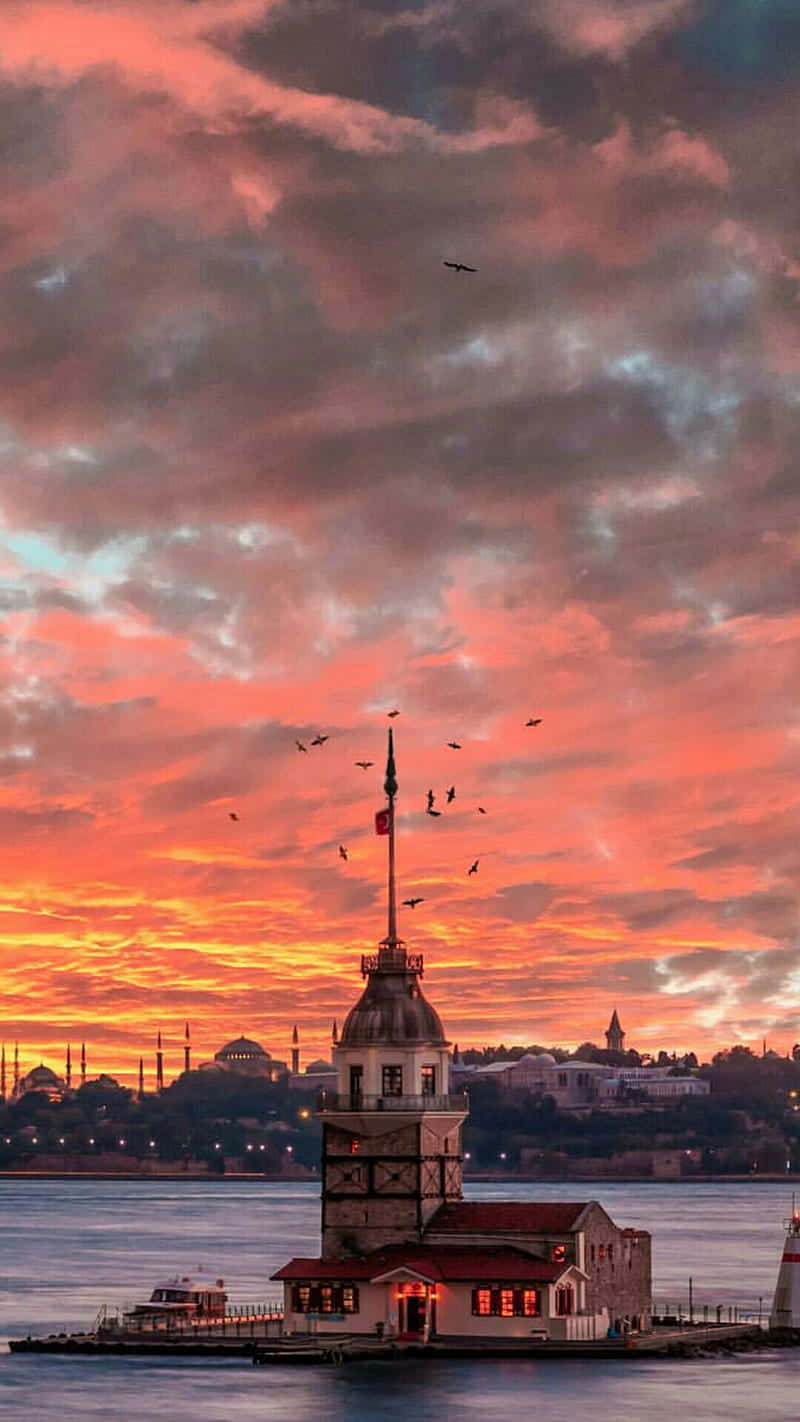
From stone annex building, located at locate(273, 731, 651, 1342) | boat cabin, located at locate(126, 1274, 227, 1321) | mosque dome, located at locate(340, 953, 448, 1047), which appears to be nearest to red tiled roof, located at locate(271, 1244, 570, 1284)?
stone annex building, located at locate(273, 731, 651, 1342)

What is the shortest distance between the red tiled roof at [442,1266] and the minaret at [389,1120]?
5.76ft

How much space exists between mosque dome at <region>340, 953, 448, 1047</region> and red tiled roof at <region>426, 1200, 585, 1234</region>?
5936mm

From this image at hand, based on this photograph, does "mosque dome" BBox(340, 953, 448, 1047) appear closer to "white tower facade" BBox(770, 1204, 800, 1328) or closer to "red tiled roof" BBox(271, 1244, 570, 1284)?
"red tiled roof" BBox(271, 1244, 570, 1284)

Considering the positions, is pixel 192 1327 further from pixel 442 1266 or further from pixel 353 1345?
pixel 442 1266

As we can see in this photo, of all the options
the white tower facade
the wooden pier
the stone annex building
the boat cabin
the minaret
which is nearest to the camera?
the wooden pier

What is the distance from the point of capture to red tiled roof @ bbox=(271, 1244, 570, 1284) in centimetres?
8762

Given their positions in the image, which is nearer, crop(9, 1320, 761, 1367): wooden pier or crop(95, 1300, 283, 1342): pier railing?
crop(9, 1320, 761, 1367): wooden pier

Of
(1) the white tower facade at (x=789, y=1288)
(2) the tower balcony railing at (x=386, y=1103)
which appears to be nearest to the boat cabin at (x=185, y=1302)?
(2) the tower balcony railing at (x=386, y=1103)

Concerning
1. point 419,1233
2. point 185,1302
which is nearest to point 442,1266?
point 419,1233

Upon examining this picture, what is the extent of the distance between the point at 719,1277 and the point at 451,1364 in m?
77.0

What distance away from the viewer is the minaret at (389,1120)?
92.1 m

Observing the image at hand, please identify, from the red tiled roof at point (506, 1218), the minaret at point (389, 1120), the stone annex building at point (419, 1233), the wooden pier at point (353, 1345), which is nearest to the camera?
the wooden pier at point (353, 1345)

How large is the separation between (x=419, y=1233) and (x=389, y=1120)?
398 cm

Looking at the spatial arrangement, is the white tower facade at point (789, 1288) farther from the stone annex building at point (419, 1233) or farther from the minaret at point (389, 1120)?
the minaret at point (389, 1120)
